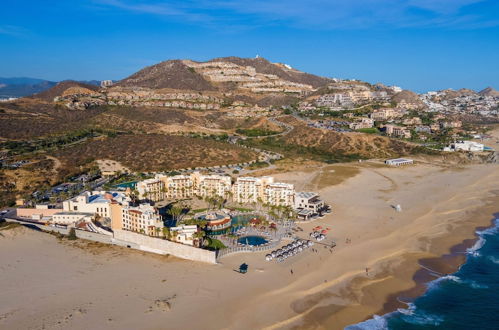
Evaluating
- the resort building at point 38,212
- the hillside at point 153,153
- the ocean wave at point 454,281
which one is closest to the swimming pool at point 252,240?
the ocean wave at point 454,281

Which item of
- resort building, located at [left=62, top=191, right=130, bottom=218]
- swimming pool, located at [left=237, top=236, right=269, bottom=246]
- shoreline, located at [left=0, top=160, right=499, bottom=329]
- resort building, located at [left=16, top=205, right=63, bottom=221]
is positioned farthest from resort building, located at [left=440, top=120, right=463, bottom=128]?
resort building, located at [left=16, top=205, right=63, bottom=221]

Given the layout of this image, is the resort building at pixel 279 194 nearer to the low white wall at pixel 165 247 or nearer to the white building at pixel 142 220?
the white building at pixel 142 220

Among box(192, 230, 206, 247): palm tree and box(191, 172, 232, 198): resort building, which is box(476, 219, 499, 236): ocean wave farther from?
box(191, 172, 232, 198): resort building

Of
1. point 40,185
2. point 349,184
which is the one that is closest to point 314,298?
point 349,184

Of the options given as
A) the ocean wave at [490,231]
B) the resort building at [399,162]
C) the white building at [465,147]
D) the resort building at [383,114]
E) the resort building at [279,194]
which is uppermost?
the resort building at [383,114]

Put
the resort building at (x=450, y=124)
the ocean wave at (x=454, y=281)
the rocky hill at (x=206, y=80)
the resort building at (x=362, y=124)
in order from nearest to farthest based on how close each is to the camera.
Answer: the ocean wave at (x=454, y=281) → the resort building at (x=362, y=124) → the resort building at (x=450, y=124) → the rocky hill at (x=206, y=80)

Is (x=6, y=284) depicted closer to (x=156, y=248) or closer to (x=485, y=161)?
(x=156, y=248)

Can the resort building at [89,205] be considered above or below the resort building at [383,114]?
below
